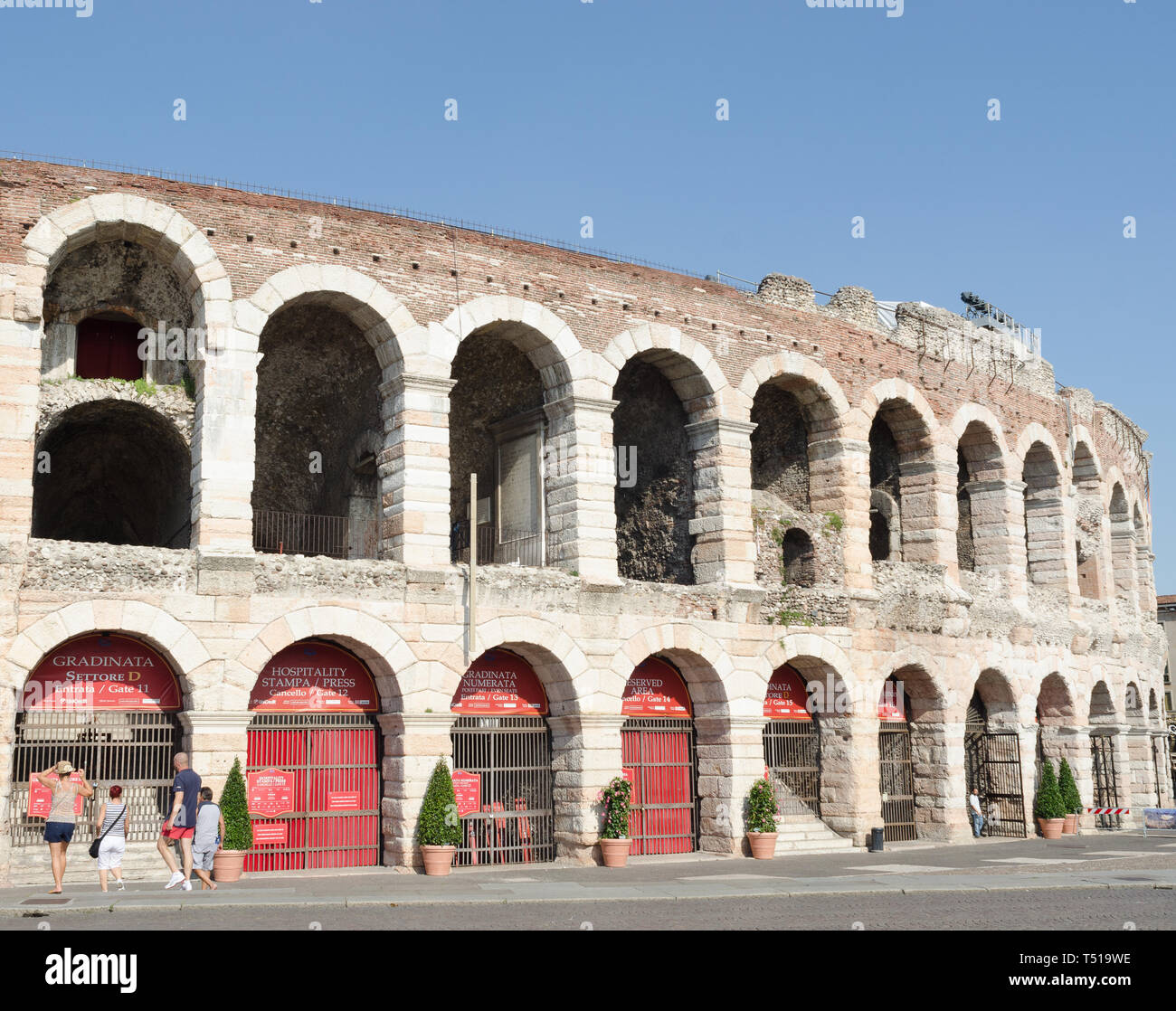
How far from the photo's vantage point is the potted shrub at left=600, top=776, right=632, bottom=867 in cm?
1952

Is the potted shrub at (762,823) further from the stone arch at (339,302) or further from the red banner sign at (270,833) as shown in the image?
the stone arch at (339,302)

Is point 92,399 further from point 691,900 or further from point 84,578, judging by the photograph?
point 691,900

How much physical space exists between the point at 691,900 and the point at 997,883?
4.43m

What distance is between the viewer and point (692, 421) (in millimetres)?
22781

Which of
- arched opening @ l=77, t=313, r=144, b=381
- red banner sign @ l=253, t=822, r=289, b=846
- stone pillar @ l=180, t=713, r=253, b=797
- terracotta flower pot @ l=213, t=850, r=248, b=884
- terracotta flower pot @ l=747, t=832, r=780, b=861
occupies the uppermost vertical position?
arched opening @ l=77, t=313, r=144, b=381

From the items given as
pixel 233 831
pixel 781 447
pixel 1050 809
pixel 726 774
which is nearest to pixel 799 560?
pixel 781 447

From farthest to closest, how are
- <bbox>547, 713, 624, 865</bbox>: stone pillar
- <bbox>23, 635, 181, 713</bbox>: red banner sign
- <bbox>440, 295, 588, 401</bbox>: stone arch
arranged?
1. <bbox>440, 295, 588, 401</bbox>: stone arch
2. <bbox>547, 713, 624, 865</bbox>: stone pillar
3. <bbox>23, 635, 181, 713</bbox>: red banner sign

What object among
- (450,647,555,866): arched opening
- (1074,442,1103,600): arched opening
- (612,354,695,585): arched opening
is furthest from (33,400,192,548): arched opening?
(1074,442,1103,600): arched opening

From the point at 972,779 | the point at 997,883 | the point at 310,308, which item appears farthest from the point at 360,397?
the point at 972,779

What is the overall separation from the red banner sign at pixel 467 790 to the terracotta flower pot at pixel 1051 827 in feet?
41.5

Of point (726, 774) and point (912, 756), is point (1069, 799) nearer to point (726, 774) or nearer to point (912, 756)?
point (912, 756)

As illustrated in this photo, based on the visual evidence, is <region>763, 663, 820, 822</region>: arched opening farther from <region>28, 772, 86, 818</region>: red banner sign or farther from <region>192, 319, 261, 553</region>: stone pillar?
<region>28, 772, 86, 818</region>: red banner sign

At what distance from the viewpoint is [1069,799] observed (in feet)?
88.0

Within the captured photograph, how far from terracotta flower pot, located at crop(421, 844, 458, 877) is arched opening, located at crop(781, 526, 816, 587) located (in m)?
8.90
